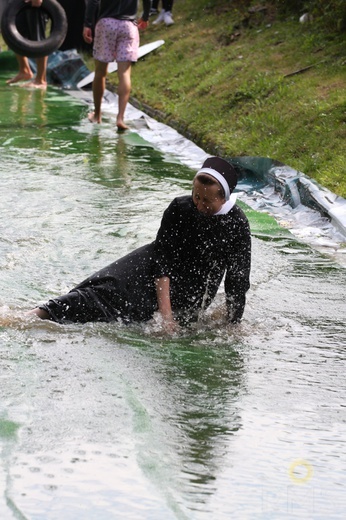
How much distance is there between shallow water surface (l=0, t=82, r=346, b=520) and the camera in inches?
147

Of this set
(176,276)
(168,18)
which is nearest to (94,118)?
(168,18)

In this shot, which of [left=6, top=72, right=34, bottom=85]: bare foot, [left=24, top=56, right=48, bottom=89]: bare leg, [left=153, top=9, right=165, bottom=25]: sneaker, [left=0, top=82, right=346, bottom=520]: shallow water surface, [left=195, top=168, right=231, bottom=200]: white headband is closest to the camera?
[left=0, top=82, right=346, bottom=520]: shallow water surface

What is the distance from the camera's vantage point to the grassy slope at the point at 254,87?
9.92 meters

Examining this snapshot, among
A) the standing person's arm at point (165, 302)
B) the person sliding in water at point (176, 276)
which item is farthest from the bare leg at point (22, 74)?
the standing person's arm at point (165, 302)

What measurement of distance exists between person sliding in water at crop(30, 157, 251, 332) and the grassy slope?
10.6 feet

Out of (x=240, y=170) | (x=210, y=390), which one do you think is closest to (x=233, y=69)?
(x=240, y=170)

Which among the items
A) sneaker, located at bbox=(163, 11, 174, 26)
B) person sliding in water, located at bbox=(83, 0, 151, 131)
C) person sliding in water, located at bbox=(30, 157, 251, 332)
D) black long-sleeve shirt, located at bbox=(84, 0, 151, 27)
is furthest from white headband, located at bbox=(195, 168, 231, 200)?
sneaker, located at bbox=(163, 11, 174, 26)

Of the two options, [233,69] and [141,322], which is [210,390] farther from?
[233,69]

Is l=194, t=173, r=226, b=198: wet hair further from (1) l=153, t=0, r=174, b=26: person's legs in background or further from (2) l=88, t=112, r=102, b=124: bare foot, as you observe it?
(1) l=153, t=0, r=174, b=26: person's legs in background

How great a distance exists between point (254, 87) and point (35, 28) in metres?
5.27

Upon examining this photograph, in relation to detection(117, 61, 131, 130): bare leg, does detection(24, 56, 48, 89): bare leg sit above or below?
below

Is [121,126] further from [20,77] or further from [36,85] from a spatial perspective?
[20,77]

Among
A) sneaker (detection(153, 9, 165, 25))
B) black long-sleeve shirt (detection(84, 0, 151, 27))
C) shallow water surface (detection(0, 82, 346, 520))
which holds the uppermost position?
black long-sleeve shirt (detection(84, 0, 151, 27))

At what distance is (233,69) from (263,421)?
31.1 ft
